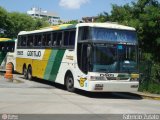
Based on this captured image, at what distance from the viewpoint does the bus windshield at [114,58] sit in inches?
715

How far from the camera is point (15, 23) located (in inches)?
2849

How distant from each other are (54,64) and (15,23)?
5128 centimetres

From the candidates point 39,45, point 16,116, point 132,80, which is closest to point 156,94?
point 132,80

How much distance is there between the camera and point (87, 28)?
61.8 feet

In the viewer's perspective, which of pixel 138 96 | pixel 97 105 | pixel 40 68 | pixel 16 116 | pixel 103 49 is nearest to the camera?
pixel 16 116

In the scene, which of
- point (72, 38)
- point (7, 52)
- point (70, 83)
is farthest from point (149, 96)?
point (7, 52)

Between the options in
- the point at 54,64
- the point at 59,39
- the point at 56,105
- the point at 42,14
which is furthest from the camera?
the point at 42,14

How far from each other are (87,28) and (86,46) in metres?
0.81

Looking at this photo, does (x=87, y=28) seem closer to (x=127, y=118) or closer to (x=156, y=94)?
(x=156, y=94)

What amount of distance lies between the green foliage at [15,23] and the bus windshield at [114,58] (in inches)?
1853

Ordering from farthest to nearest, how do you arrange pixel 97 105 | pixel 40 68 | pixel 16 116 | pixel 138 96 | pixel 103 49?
pixel 40 68 < pixel 138 96 < pixel 103 49 < pixel 97 105 < pixel 16 116

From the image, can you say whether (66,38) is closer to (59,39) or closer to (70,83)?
(59,39)

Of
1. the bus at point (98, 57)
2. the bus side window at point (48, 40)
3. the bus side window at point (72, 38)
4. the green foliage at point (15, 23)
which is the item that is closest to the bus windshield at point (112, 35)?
the bus at point (98, 57)

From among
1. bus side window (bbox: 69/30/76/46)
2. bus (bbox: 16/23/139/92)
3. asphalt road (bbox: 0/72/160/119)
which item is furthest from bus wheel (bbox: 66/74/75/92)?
bus side window (bbox: 69/30/76/46)
